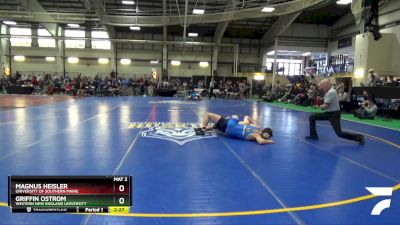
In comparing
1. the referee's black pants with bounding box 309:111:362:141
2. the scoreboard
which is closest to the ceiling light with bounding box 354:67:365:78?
the referee's black pants with bounding box 309:111:362:141

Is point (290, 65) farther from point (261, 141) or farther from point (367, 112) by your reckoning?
point (261, 141)

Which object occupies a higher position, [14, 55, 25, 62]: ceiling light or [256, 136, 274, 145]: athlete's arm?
[14, 55, 25, 62]: ceiling light

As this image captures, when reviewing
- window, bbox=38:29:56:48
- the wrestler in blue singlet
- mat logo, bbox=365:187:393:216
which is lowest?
mat logo, bbox=365:187:393:216

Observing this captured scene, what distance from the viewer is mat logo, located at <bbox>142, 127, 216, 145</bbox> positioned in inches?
304

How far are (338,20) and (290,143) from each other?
28.6 metres

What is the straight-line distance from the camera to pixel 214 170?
206 inches

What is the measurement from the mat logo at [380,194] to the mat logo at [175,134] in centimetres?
391

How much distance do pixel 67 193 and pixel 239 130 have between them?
19.5 feet

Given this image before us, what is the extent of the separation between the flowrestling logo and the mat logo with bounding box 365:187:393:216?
391 cm

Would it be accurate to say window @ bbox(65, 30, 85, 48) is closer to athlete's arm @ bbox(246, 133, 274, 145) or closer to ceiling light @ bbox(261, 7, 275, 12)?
ceiling light @ bbox(261, 7, 275, 12)

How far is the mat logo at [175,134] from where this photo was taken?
773 cm

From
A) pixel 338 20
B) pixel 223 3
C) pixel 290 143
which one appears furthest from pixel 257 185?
pixel 338 20

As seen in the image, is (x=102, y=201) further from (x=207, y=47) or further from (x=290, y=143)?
(x=207, y=47)

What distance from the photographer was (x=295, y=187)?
449cm
